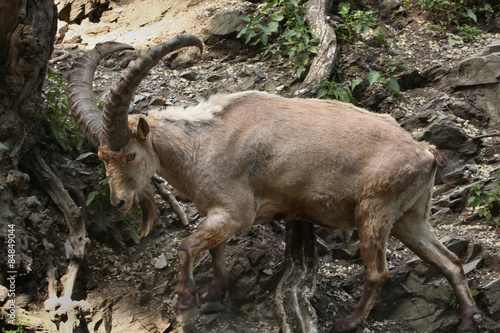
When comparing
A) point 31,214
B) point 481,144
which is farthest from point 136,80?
point 481,144

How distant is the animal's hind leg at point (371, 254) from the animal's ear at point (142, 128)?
8.35 feet

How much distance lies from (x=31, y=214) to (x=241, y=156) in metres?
2.58

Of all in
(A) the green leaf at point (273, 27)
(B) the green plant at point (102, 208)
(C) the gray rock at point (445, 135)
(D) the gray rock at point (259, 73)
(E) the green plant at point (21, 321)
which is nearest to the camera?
(E) the green plant at point (21, 321)

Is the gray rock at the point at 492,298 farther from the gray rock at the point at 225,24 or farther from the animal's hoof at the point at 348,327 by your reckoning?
the gray rock at the point at 225,24

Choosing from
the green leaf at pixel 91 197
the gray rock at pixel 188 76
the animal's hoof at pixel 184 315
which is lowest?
the animal's hoof at pixel 184 315

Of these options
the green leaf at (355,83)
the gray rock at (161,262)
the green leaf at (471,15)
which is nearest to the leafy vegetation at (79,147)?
the gray rock at (161,262)

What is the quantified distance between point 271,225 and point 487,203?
10.3 ft

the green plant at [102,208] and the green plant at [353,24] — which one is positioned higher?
the green plant at [353,24]

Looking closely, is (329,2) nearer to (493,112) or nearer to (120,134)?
(493,112)

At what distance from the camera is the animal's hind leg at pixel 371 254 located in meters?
5.47

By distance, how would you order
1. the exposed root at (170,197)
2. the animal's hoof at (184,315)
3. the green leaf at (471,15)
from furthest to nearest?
the green leaf at (471,15) < the exposed root at (170,197) < the animal's hoof at (184,315)

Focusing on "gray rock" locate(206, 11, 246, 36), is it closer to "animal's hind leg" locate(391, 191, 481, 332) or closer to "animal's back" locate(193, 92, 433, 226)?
"animal's back" locate(193, 92, 433, 226)

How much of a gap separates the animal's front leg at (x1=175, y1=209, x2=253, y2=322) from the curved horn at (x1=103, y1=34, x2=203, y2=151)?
1.28 metres

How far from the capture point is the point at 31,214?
5695 millimetres
